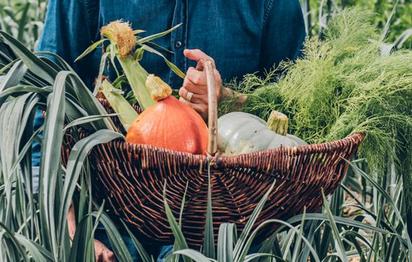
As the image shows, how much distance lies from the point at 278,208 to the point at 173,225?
223 millimetres

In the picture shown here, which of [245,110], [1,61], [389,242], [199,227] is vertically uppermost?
[1,61]

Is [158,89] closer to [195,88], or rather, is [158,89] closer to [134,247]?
[195,88]

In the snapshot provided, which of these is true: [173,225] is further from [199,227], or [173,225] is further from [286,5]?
[286,5]

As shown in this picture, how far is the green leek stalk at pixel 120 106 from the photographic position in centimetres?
188

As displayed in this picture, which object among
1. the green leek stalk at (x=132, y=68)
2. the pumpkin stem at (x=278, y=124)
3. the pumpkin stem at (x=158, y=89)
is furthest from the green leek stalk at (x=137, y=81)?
the pumpkin stem at (x=278, y=124)

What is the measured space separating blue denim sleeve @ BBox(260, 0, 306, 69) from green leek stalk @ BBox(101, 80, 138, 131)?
1.84ft

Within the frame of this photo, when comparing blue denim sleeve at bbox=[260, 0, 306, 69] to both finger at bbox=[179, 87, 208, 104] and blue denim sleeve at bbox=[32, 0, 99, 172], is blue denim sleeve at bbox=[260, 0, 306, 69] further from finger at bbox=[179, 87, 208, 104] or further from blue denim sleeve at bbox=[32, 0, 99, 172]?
finger at bbox=[179, 87, 208, 104]

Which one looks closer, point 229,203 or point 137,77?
point 229,203

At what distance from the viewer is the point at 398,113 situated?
1.92 m

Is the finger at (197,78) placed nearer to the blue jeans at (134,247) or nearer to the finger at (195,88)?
the finger at (195,88)

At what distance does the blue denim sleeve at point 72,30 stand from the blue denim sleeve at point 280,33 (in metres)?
0.42

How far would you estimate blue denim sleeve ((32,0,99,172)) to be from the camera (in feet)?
7.29

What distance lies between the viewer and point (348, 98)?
192 cm

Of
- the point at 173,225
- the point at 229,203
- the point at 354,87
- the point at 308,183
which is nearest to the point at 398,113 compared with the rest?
the point at 354,87
